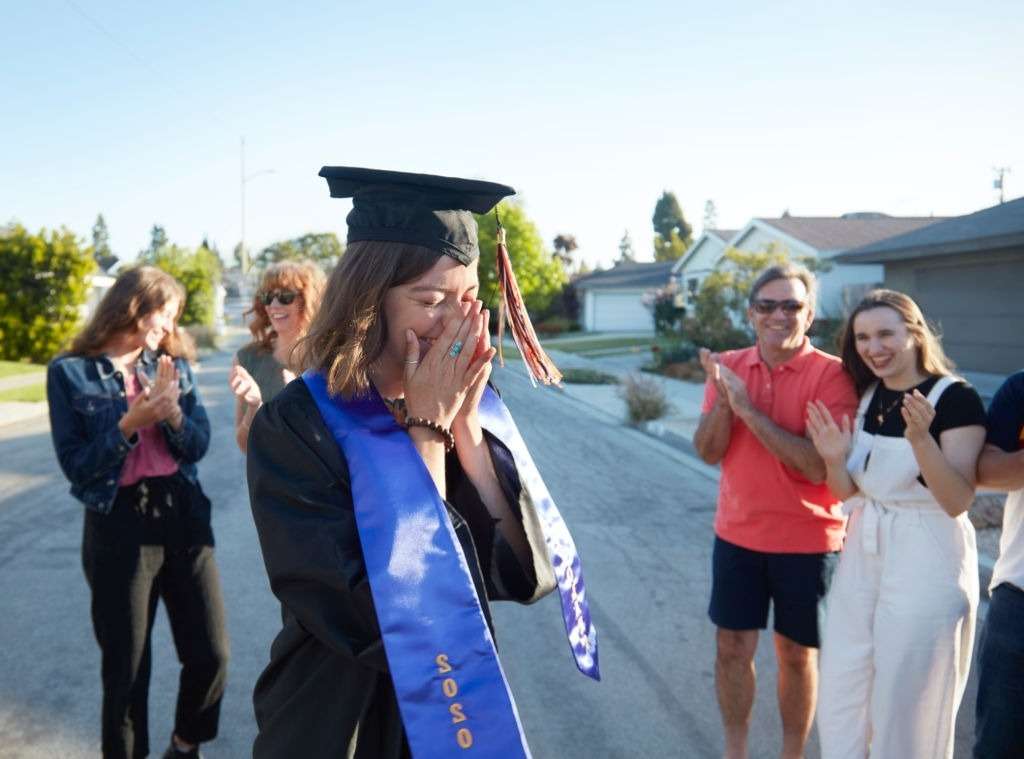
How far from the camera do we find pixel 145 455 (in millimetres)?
3348

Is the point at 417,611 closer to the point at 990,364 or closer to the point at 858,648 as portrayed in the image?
the point at 858,648

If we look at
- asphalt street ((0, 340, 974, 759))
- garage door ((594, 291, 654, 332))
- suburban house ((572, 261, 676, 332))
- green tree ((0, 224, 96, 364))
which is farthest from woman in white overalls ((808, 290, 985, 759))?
garage door ((594, 291, 654, 332))

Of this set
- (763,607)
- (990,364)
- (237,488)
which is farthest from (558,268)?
(763,607)

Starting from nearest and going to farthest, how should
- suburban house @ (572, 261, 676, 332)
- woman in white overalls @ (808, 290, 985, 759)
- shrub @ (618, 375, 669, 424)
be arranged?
woman in white overalls @ (808, 290, 985, 759), shrub @ (618, 375, 669, 424), suburban house @ (572, 261, 676, 332)

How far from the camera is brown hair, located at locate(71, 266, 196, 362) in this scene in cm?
335

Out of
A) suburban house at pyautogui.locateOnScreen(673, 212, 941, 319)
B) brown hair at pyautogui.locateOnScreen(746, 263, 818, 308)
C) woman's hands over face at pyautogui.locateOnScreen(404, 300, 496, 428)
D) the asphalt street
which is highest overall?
suburban house at pyautogui.locateOnScreen(673, 212, 941, 319)

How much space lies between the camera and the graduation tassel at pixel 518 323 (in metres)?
2.18

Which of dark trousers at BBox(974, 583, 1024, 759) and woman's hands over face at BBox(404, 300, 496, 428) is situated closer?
woman's hands over face at BBox(404, 300, 496, 428)

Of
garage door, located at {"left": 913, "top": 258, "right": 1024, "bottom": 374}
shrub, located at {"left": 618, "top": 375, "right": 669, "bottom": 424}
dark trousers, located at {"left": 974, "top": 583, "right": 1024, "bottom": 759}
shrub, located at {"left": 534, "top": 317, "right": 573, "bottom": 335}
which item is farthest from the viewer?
shrub, located at {"left": 534, "top": 317, "right": 573, "bottom": 335}

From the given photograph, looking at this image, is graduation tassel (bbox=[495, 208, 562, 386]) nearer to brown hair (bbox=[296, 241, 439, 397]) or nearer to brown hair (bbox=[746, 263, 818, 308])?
brown hair (bbox=[296, 241, 439, 397])

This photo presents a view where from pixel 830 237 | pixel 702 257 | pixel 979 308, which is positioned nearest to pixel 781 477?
pixel 979 308

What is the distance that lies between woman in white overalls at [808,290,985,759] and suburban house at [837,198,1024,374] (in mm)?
13807

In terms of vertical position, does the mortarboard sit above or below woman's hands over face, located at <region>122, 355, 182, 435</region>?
above

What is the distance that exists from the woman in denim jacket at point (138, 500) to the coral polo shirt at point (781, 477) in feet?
7.23
